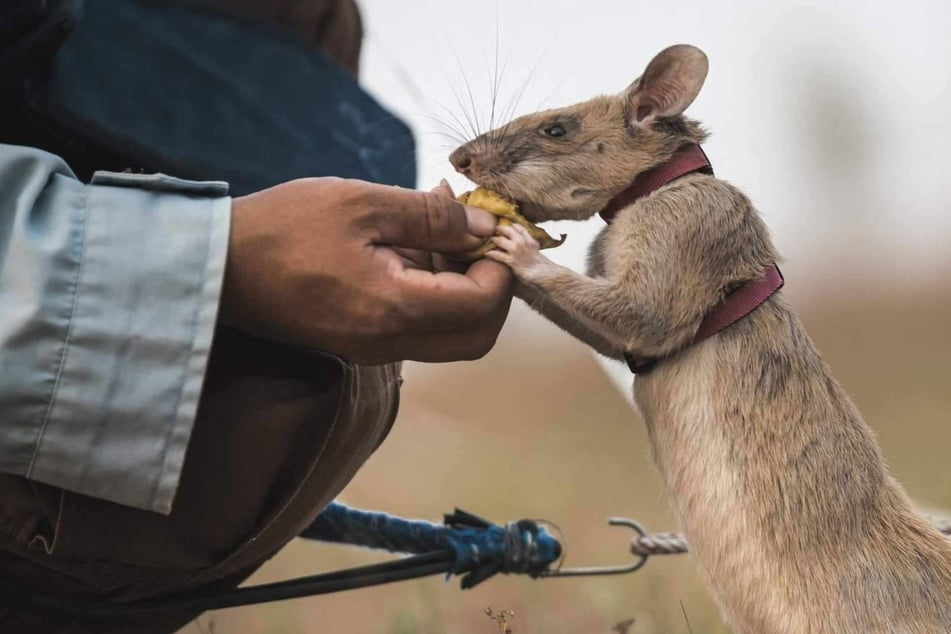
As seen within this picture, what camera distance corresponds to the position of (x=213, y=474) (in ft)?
2.66

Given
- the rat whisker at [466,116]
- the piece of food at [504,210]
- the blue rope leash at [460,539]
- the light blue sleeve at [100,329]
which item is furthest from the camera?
the blue rope leash at [460,539]

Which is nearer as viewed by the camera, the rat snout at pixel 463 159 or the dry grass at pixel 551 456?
the rat snout at pixel 463 159

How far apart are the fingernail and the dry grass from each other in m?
0.58

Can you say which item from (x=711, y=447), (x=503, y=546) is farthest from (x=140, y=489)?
(x=503, y=546)

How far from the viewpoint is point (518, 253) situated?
829 mm

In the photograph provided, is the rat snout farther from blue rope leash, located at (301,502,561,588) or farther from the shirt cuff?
blue rope leash, located at (301,502,561,588)

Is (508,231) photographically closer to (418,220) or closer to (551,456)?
(418,220)

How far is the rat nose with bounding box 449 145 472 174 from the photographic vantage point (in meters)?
0.94

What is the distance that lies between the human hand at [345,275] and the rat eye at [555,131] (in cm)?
25

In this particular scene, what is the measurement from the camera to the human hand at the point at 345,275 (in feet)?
2.31

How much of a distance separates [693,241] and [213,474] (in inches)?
20.1

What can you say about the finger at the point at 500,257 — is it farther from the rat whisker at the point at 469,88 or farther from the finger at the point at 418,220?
the rat whisker at the point at 469,88

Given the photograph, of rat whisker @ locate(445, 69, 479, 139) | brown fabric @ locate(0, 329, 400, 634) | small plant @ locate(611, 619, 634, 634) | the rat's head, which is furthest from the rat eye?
small plant @ locate(611, 619, 634, 634)

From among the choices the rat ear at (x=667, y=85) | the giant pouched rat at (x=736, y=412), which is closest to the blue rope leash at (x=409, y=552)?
the giant pouched rat at (x=736, y=412)
